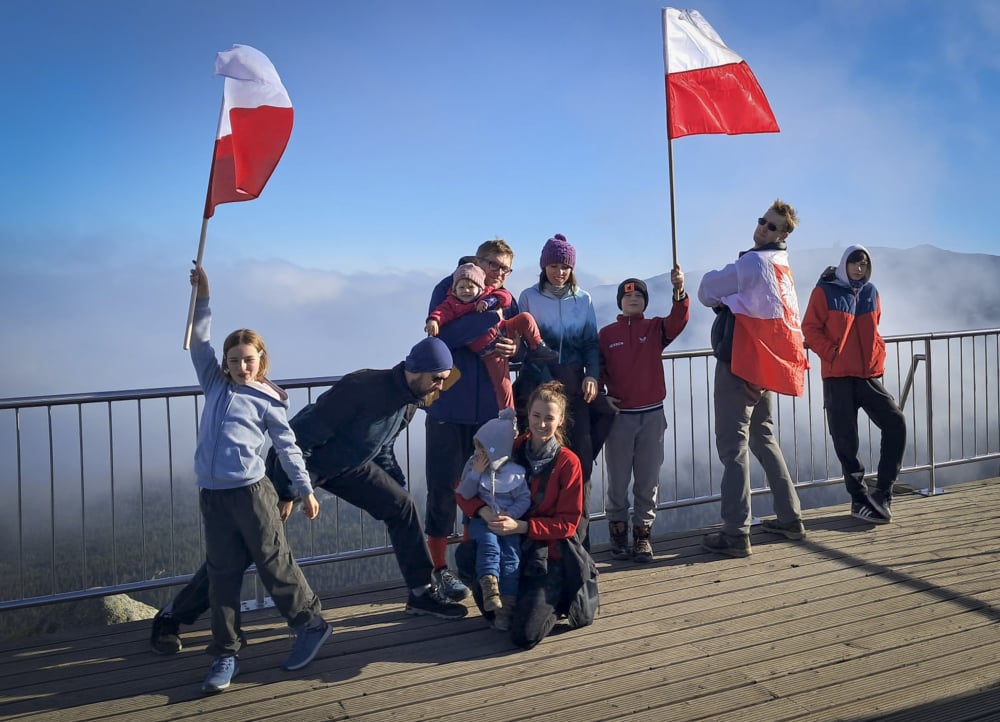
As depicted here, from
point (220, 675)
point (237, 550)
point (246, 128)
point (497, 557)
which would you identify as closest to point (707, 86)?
point (246, 128)

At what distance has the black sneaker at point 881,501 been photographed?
259 inches

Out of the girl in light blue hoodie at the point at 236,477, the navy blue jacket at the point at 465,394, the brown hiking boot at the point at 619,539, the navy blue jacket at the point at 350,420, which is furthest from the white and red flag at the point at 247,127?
the brown hiking boot at the point at 619,539

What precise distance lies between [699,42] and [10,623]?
669 centimetres

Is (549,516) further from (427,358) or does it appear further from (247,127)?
(247,127)

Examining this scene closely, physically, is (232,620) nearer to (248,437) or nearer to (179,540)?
(248,437)

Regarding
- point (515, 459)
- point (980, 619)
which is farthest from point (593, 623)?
point (980, 619)

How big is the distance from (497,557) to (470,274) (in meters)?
1.50

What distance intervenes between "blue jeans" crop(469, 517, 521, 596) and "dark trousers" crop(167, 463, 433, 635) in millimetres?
373

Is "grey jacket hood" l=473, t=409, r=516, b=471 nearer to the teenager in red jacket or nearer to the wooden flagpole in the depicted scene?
the wooden flagpole

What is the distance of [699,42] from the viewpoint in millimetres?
5953

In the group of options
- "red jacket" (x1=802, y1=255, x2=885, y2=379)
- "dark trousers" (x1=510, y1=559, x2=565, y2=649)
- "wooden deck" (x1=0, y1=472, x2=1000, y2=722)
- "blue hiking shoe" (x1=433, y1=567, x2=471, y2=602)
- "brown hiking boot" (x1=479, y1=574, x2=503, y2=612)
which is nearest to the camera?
"wooden deck" (x1=0, y1=472, x2=1000, y2=722)

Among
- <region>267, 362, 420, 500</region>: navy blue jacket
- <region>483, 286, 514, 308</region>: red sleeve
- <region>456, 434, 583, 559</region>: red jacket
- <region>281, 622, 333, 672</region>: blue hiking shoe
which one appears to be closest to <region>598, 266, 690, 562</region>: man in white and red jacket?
<region>483, 286, 514, 308</region>: red sleeve

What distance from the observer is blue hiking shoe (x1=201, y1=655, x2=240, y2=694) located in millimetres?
3861

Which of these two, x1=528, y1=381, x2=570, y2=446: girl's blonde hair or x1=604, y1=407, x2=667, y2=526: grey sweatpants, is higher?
x1=528, y1=381, x2=570, y2=446: girl's blonde hair
